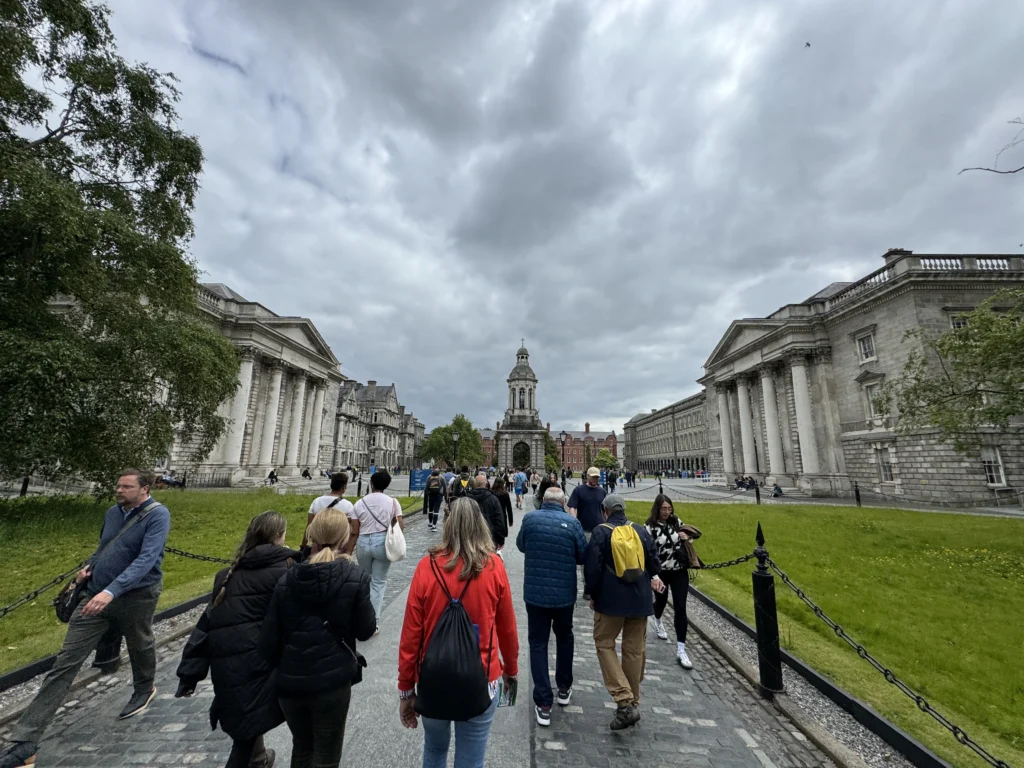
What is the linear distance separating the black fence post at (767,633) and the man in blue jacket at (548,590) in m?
2.15

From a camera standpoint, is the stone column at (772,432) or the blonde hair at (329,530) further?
the stone column at (772,432)

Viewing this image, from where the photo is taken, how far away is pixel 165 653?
18.1ft

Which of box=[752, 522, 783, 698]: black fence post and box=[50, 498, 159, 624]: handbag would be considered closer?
box=[50, 498, 159, 624]: handbag

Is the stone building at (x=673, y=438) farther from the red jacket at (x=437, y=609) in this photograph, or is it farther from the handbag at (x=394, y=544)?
the red jacket at (x=437, y=609)

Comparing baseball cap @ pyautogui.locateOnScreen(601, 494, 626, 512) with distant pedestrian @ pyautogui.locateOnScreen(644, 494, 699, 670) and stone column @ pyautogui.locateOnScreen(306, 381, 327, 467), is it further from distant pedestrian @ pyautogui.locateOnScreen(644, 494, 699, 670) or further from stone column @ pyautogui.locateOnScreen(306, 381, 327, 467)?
stone column @ pyautogui.locateOnScreen(306, 381, 327, 467)

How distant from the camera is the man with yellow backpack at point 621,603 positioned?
4156mm

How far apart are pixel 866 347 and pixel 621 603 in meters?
33.5

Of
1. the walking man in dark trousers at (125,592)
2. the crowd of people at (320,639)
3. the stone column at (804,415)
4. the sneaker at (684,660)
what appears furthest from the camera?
the stone column at (804,415)

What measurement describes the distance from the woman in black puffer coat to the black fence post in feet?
15.5

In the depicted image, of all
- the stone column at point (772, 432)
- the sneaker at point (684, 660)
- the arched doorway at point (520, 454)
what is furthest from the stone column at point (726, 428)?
the sneaker at point (684, 660)

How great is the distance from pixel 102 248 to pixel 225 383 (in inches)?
212

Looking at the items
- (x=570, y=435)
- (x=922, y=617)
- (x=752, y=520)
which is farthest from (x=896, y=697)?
(x=570, y=435)

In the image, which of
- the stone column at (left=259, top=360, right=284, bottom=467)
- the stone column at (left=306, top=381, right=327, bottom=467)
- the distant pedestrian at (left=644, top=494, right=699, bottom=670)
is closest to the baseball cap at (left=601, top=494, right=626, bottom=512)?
the distant pedestrian at (left=644, top=494, right=699, bottom=670)

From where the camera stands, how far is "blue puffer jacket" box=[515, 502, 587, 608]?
168 inches
